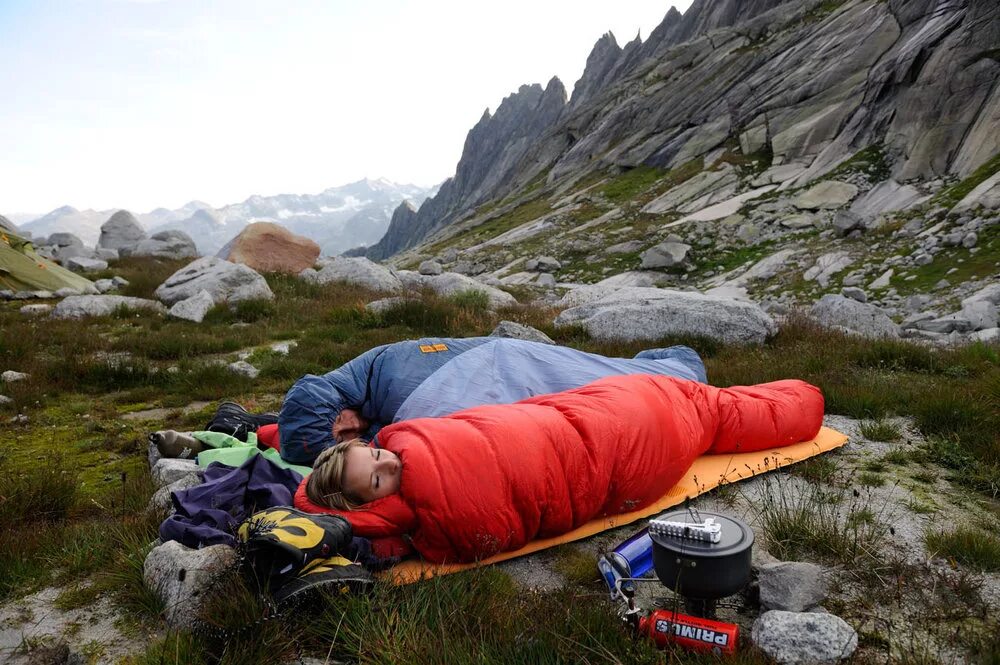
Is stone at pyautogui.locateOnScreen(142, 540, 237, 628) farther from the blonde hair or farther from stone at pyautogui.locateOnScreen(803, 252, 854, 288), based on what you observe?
stone at pyautogui.locateOnScreen(803, 252, 854, 288)

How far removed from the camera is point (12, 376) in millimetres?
6680

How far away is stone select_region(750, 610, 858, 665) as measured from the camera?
6.98ft

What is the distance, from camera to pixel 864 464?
161 inches

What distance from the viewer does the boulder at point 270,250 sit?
16906 mm

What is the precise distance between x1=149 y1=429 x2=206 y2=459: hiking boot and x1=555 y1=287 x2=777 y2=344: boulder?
5.67 meters

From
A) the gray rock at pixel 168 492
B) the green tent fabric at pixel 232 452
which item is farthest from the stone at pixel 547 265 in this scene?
the gray rock at pixel 168 492

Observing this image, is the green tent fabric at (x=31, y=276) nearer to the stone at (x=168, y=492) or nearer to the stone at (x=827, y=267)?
the stone at (x=168, y=492)

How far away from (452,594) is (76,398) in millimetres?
6024

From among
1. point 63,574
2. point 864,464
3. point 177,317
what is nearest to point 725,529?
point 864,464

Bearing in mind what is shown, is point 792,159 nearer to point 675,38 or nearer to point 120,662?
Result: point 120,662

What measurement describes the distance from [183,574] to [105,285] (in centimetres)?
A: 1547

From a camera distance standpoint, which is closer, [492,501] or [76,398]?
[492,501]

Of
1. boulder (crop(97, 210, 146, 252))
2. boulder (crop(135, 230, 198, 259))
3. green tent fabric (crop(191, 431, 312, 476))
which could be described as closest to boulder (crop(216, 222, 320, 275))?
boulder (crop(135, 230, 198, 259))

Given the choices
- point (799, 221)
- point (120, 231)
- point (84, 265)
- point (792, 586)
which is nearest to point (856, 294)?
point (799, 221)
